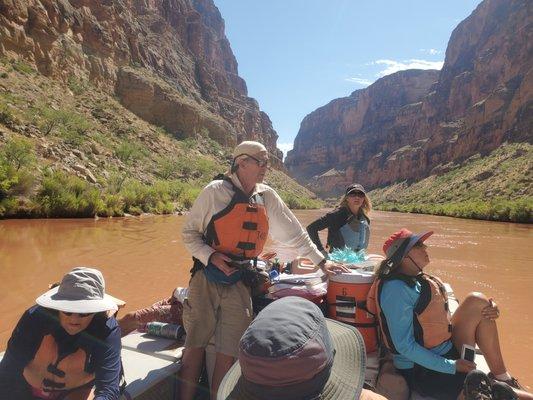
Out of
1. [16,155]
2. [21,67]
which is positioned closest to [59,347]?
[16,155]

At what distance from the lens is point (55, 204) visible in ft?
45.5

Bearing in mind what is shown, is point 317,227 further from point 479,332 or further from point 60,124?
point 60,124

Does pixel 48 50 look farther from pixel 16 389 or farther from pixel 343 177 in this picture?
pixel 343 177

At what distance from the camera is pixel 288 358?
990 millimetres

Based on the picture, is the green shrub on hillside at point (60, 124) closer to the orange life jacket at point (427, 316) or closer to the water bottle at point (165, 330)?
the water bottle at point (165, 330)

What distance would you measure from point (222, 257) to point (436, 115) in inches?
4229

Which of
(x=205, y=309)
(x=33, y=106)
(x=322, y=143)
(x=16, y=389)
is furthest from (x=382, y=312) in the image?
(x=322, y=143)

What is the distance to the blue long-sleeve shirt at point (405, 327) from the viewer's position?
2186mm

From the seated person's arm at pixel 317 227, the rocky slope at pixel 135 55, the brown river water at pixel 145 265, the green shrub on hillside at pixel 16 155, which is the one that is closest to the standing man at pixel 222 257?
the seated person's arm at pixel 317 227

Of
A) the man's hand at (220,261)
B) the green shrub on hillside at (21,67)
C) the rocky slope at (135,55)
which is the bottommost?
the man's hand at (220,261)

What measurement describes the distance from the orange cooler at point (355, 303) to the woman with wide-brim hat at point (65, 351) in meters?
1.37

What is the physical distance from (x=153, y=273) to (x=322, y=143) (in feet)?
487

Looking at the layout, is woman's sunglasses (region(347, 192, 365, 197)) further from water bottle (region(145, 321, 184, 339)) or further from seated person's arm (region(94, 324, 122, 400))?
seated person's arm (region(94, 324, 122, 400))

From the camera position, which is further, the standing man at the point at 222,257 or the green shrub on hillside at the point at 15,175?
the green shrub on hillside at the point at 15,175
